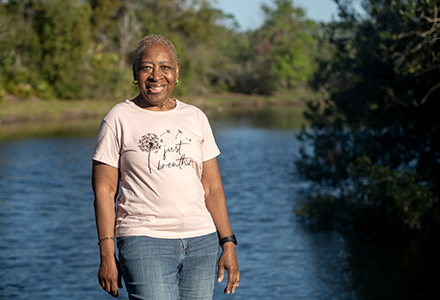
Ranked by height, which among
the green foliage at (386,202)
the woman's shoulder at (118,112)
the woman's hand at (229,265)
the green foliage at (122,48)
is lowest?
the green foliage at (386,202)

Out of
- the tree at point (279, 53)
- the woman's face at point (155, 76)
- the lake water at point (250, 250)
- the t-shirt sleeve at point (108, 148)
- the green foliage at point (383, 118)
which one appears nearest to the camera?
the t-shirt sleeve at point (108, 148)

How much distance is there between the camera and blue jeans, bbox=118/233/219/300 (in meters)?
2.72

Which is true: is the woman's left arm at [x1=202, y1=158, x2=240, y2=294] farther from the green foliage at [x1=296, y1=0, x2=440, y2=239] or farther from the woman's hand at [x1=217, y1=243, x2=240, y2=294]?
the green foliage at [x1=296, y1=0, x2=440, y2=239]

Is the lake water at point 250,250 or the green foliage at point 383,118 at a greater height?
the green foliage at point 383,118

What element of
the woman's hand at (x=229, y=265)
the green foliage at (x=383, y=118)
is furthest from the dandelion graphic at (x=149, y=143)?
the green foliage at (x=383, y=118)

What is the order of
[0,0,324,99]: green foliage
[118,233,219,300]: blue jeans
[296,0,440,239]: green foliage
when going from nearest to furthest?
[118,233,219,300]: blue jeans
[296,0,440,239]: green foliage
[0,0,324,99]: green foliage

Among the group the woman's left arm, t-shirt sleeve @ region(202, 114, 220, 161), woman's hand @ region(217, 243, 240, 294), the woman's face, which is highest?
the woman's face

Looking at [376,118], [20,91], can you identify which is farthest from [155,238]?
[20,91]

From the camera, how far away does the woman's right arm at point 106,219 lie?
2.76 m

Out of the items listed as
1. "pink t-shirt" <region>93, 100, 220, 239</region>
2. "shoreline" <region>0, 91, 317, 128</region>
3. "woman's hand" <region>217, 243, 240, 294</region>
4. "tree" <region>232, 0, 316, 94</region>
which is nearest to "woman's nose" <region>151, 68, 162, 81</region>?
"pink t-shirt" <region>93, 100, 220, 239</region>

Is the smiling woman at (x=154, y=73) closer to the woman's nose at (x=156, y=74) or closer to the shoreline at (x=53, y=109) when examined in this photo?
the woman's nose at (x=156, y=74)

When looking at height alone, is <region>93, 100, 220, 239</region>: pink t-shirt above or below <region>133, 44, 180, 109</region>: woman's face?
below

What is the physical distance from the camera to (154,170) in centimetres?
280

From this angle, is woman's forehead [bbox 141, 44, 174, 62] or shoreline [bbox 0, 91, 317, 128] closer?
woman's forehead [bbox 141, 44, 174, 62]
